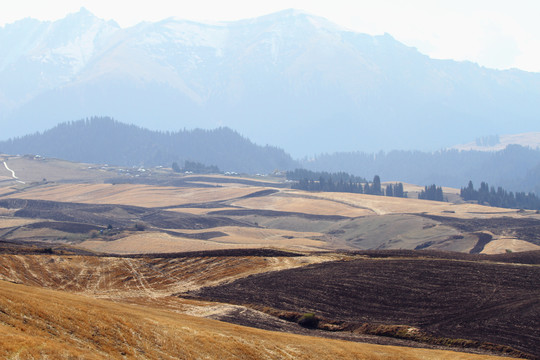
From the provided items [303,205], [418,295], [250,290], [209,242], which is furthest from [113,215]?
[418,295]

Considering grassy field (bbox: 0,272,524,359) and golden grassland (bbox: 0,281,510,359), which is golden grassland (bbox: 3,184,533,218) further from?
grassy field (bbox: 0,272,524,359)

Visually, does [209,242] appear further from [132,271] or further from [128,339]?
[128,339]

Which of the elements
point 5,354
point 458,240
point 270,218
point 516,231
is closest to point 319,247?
point 458,240

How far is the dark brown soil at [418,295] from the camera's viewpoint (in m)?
48.9

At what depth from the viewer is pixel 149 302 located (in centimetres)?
5328

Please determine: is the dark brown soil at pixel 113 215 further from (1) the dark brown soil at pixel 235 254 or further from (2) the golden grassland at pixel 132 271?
(2) the golden grassland at pixel 132 271

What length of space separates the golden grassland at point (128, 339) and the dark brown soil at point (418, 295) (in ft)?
28.0

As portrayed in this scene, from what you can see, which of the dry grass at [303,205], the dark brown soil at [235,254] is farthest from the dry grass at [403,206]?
the dark brown soil at [235,254]

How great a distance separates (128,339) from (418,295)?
3172 cm

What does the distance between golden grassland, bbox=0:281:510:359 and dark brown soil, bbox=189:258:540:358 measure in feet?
28.0

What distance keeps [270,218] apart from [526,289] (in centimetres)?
10638

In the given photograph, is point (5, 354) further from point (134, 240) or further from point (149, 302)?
point (134, 240)

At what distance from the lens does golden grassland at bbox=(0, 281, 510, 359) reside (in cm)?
2669

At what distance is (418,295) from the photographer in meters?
56.6
